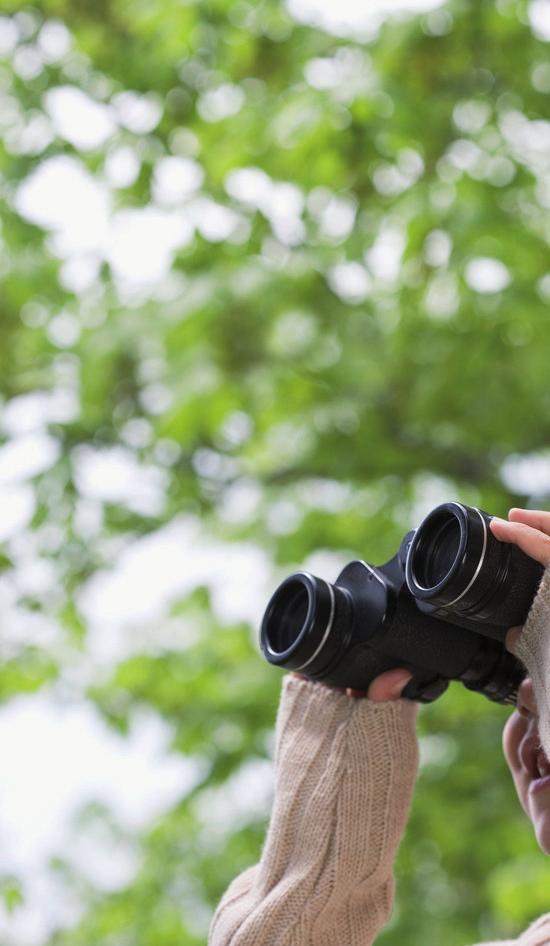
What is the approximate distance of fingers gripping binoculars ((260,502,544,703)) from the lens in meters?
0.85

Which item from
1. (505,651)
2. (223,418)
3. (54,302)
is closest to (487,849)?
(223,418)

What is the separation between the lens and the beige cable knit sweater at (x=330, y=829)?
0.89m

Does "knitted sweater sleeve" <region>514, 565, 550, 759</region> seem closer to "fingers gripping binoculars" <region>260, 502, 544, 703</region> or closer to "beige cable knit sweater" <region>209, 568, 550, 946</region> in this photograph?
"fingers gripping binoculars" <region>260, 502, 544, 703</region>

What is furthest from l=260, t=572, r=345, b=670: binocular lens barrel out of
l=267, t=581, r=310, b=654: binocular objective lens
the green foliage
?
the green foliage

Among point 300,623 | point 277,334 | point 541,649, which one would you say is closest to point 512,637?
point 541,649

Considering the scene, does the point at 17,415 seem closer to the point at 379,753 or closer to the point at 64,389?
the point at 64,389

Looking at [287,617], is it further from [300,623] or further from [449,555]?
[449,555]

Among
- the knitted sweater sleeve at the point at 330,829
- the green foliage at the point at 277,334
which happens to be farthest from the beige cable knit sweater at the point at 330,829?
the green foliage at the point at 277,334

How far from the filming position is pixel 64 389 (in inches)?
95.0

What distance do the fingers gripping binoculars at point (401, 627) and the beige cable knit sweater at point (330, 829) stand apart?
33mm

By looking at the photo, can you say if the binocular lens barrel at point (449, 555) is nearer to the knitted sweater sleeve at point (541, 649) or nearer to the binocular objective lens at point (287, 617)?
the knitted sweater sleeve at point (541, 649)

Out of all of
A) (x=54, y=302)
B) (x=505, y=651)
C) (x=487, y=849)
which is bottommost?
(x=487, y=849)

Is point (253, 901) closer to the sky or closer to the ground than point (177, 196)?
closer to the ground

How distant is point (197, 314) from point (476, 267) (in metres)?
0.49
